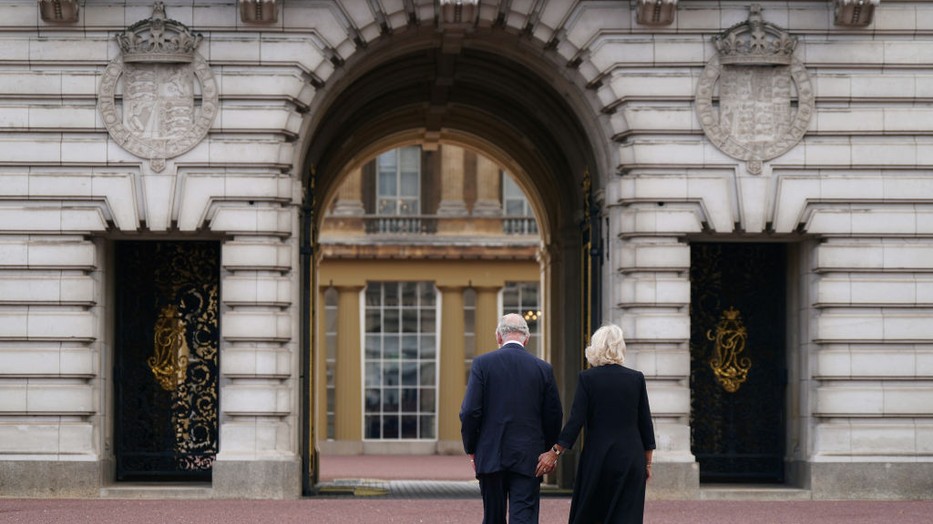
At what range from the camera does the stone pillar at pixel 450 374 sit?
43625mm

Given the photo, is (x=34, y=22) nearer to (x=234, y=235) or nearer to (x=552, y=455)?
(x=234, y=235)

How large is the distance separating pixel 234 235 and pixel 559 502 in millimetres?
4874

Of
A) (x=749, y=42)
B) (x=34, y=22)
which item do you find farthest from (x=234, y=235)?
(x=749, y=42)

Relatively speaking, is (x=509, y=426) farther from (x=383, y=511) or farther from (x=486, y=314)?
(x=486, y=314)

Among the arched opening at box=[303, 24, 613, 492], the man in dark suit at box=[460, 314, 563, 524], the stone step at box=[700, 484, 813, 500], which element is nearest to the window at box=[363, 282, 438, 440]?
the arched opening at box=[303, 24, 613, 492]

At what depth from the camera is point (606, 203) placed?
20812 mm

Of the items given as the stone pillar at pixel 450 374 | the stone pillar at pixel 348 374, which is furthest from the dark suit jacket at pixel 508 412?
the stone pillar at pixel 348 374

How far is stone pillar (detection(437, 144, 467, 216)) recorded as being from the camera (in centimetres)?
4503

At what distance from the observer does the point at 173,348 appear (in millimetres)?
21391

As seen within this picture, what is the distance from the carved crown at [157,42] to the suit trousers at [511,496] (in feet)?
28.1

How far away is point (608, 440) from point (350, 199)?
32.7m

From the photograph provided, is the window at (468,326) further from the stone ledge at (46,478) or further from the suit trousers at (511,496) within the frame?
the suit trousers at (511,496)

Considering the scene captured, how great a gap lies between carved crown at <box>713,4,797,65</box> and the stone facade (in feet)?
0.45

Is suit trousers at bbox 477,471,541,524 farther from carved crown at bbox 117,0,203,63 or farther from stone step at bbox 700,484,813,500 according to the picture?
carved crown at bbox 117,0,203,63
